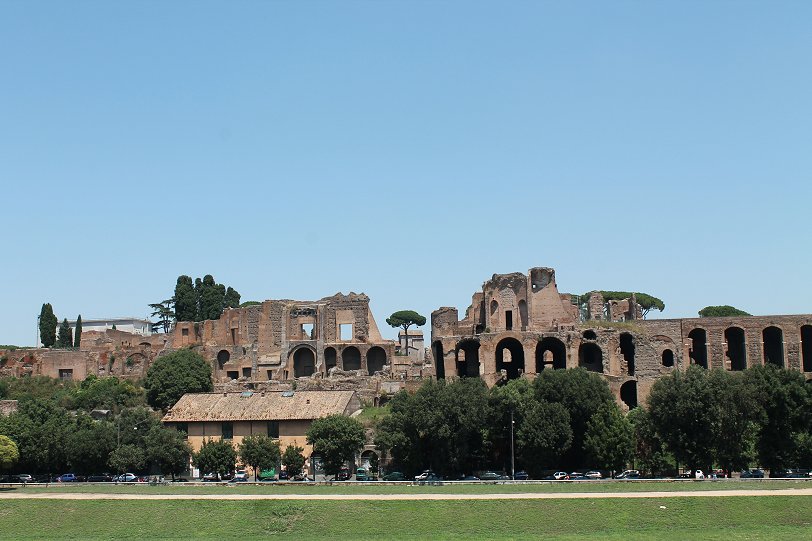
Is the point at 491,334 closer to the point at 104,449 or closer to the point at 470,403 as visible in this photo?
the point at 470,403

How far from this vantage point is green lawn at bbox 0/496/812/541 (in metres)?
41.2

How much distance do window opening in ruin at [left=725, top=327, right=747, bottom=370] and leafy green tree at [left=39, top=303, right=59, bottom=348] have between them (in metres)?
62.2

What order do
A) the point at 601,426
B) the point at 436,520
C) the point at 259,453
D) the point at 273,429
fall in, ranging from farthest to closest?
the point at 273,429
the point at 259,453
the point at 601,426
the point at 436,520

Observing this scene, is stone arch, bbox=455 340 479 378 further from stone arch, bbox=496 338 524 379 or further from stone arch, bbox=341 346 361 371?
stone arch, bbox=341 346 361 371

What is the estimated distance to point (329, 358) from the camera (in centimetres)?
9169

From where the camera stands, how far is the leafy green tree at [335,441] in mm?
61344

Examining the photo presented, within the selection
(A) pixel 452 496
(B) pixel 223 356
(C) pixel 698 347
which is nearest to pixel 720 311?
(C) pixel 698 347

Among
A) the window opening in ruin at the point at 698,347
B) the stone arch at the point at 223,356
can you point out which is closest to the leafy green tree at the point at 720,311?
the window opening in ruin at the point at 698,347

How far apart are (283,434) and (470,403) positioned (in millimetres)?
13474

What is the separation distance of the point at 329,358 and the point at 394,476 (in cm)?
3048

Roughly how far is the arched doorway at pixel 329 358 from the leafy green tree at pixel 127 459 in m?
29.3

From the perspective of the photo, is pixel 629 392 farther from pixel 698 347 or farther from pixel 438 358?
pixel 438 358

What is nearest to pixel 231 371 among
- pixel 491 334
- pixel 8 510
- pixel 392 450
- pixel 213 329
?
Result: pixel 213 329

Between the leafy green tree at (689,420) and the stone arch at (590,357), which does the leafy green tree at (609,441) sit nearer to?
the leafy green tree at (689,420)
